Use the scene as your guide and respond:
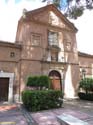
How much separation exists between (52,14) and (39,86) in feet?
30.2

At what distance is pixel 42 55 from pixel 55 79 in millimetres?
2798

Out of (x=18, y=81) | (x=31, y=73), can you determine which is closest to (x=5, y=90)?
(x=18, y=81)

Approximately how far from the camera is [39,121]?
8125 mm

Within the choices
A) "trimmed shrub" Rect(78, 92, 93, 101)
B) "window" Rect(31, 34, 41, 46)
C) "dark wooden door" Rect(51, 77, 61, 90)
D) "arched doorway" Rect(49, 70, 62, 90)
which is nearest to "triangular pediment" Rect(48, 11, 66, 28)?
"window" Rect(31, 34, 41, 46)

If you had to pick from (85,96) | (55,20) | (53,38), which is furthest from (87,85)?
(55,20)

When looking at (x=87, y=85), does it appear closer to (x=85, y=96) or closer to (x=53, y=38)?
(x=85, y=96)

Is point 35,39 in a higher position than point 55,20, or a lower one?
lower

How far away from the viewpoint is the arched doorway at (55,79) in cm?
1642

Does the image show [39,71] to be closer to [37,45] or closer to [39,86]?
[37,45]

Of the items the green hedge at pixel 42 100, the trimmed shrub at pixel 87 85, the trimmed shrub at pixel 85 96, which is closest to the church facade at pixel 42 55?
the trimmed shrub at pixel 85 96

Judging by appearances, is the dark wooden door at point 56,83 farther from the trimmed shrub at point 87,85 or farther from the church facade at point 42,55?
the trimmed shrub at point 87,85

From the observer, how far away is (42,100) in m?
10.7

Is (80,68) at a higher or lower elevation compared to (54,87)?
higher

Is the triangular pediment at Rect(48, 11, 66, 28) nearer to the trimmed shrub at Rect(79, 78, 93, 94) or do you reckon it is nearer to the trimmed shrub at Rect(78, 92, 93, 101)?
the trimmed shrub at Rect(79, 78, 93, 94)
